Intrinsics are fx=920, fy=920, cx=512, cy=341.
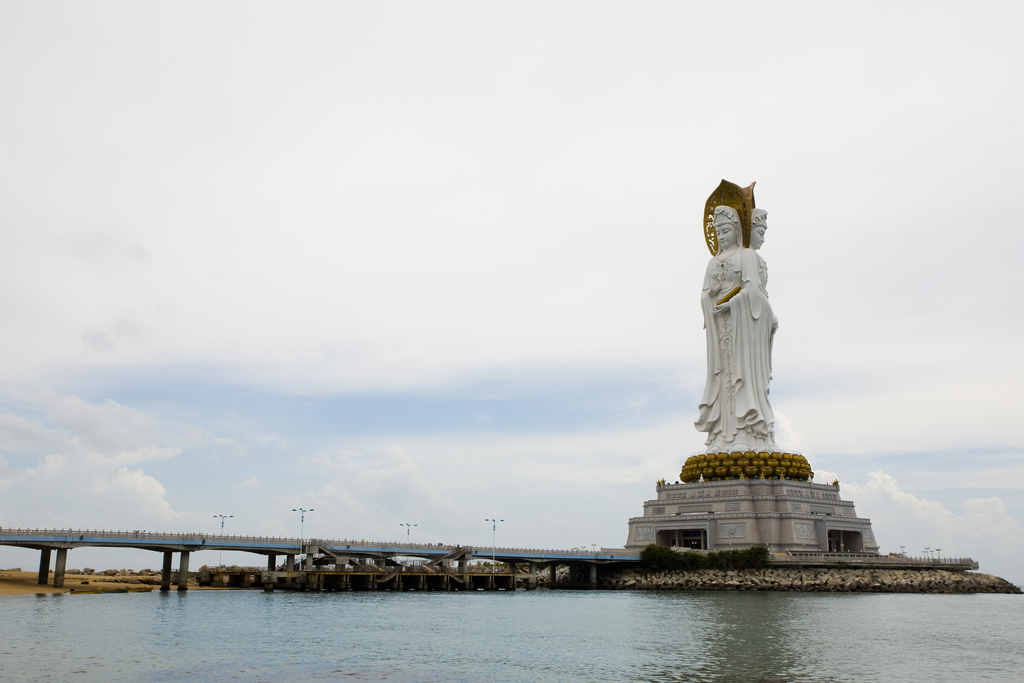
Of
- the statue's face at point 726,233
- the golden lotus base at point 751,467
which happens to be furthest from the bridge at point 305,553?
the statue's face at point 726,233

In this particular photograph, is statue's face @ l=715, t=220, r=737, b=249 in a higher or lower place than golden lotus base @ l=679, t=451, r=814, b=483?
higher

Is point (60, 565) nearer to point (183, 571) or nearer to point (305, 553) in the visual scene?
point (183, 571)

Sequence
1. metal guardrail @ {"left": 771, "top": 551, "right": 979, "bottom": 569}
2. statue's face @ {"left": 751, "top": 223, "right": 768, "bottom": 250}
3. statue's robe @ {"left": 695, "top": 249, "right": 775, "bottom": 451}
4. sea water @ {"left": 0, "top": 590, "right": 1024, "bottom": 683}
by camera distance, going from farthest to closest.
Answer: statue's face @ {"left": 751, "top": 223, "right": 768, "bottom": 250}
statue's robe @ {"left": 695, "top": 249, "right": 775, "bottom": 451}
metal guardrail @ {"left": 771, "top": 551, "right": 979, "bottom": 569}
sea water @ {"left": 0, "top": 590, "right": 1024, "bottom": 683}

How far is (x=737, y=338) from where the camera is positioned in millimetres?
87000

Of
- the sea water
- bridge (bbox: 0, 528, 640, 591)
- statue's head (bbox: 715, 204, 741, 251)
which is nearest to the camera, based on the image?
the sea water

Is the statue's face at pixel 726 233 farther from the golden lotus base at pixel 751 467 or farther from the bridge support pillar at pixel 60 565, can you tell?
the bridge support pillar at pixel 60 565

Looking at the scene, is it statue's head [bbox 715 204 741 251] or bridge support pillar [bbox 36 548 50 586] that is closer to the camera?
bridge support pillar [bbox 36 548 50 586]

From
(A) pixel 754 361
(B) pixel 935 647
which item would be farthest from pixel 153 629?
(A) pixel 754 361

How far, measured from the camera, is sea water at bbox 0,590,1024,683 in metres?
30.2

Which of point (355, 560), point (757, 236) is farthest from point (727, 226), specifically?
point (355, 560)

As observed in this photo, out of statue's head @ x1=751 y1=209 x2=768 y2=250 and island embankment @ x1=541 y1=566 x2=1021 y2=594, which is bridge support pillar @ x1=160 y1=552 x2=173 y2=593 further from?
statue's head @ x1=751 y1=209 x2=768 y2=250

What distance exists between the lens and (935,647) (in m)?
37.7

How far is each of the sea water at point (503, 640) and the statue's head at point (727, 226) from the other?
38.6 m

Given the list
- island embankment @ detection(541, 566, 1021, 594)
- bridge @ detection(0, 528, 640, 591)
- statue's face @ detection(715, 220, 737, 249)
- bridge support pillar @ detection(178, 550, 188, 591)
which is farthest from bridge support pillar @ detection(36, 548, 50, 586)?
statue's face @ detection(715, 220, 737, 249)
